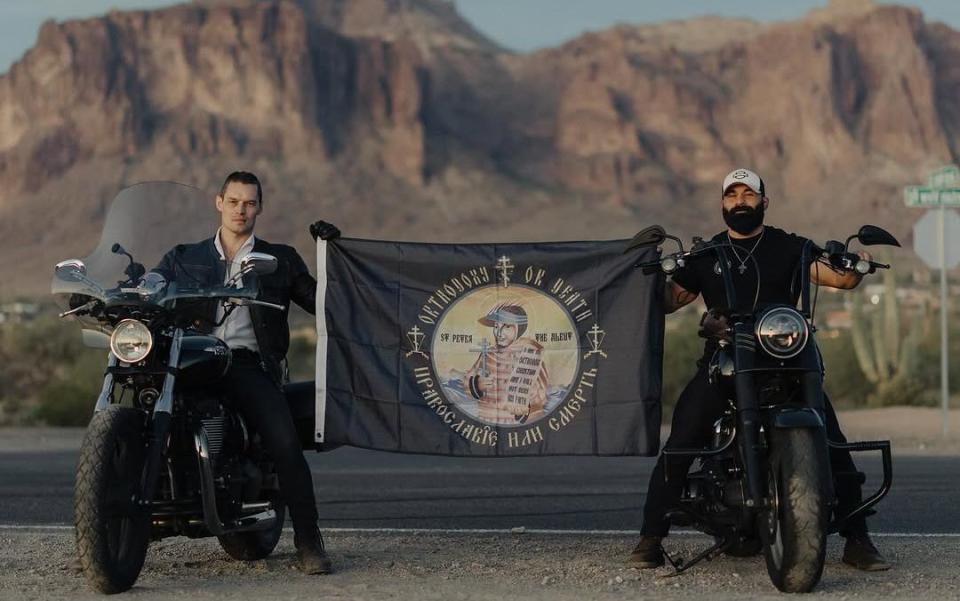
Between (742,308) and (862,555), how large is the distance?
1348 millimetres

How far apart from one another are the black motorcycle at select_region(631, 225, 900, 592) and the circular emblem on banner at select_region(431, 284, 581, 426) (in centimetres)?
111

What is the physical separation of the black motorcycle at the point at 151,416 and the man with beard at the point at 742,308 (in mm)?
1906

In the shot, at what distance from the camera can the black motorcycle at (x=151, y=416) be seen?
23.0ft

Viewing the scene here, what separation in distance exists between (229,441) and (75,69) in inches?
6213

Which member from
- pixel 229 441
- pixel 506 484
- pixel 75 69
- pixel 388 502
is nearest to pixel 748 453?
pixel 229 441

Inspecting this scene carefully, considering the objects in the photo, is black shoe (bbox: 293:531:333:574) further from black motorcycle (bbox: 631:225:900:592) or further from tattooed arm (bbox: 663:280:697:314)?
tattooed arm (bbox: 663:280:697:314)

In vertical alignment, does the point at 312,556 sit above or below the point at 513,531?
above

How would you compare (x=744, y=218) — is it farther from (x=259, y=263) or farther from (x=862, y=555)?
(x=259, y=263)

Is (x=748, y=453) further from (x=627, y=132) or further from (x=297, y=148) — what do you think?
(x=627, y=132)

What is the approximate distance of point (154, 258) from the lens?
7914 millimetres

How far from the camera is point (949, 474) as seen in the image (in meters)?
14.0

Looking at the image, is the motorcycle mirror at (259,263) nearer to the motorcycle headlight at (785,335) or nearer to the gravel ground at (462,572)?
the gravel ground at (462,572)

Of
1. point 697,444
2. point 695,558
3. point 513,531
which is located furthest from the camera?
point 513,531

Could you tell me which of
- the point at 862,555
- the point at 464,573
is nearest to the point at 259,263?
the point at 464,573
